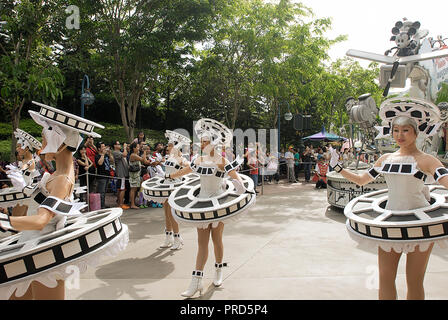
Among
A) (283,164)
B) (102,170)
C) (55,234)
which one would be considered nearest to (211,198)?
(55,234)

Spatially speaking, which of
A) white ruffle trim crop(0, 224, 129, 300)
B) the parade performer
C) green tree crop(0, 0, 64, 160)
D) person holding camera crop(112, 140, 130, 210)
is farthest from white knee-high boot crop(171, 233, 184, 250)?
the parade performer

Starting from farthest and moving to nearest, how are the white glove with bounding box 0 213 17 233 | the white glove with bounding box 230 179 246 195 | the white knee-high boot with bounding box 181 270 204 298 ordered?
the white glove with bounding box 230 179 246 195
the white knee-high boot with bounding box 181 270 204 298
the white glove with bounding box 0 213 17 233

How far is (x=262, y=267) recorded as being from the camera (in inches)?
197

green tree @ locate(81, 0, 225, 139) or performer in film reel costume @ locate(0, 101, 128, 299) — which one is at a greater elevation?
green tree @ locate(81, 0, 225, 139)

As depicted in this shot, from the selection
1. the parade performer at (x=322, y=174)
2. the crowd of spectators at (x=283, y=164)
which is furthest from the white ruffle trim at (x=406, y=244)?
the parade performer at (x=322, y=174)

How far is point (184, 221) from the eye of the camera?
4023mm

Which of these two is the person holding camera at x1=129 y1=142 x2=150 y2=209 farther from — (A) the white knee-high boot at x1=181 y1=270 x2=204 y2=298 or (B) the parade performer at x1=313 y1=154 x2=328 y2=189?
(B) the parade performer at x1=313 y1=154 x2=328 y2=189

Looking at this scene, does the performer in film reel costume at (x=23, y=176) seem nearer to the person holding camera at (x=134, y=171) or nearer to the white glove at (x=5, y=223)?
the person holding camera at (x=134, y=171)

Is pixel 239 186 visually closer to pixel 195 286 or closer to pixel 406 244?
pixel 195 286

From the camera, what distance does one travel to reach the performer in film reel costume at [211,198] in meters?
3.91

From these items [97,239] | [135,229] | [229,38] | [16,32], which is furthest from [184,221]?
[229,38]

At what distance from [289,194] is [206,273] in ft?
27.2

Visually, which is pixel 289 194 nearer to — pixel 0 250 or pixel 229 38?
pixel 229 38

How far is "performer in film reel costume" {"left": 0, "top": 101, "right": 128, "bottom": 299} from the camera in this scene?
91.7 inches
